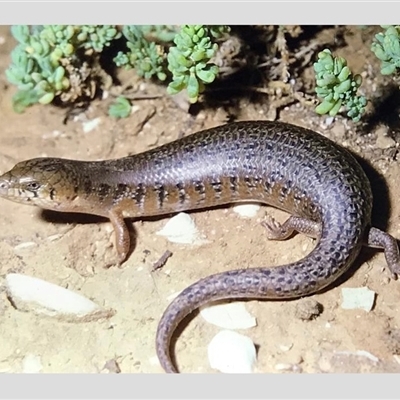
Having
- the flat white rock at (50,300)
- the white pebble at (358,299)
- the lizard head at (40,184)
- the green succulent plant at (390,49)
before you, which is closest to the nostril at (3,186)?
the lizard head at (40,184)

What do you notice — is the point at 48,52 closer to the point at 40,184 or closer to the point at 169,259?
the point at 40,184

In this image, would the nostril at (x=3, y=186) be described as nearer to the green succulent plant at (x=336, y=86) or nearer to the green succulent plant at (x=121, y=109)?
the green succulent plant at (x=121, y=109)

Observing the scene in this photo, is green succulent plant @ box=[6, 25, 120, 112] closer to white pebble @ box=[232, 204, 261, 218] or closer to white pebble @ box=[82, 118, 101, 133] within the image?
white pebble @ box=[82, 118, 101, 133]

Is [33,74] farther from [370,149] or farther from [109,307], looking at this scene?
[370,149]

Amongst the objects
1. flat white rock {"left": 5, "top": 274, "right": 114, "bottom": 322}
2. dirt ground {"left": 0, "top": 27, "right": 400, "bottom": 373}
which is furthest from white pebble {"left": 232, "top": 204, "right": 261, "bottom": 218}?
flat white rock {"left": 5, "top": 274, "right": 114, "bottom": 322}

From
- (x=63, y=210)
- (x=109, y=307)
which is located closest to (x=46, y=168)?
(x=63, y=210)

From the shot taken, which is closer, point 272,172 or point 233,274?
point 233,274
